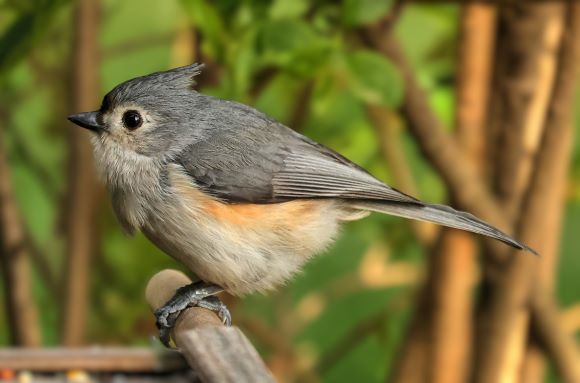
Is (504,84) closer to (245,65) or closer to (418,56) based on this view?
(245,65)

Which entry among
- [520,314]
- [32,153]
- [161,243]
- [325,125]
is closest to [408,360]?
[520,314]

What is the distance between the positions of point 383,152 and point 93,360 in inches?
46.8

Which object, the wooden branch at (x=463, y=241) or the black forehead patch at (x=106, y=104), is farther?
the wooden branch at (x=463, y=241)

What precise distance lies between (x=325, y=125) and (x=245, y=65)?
0.65 metres

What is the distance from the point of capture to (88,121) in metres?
1.39

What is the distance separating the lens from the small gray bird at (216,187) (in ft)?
4.51

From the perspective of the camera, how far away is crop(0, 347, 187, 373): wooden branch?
107 centimetres

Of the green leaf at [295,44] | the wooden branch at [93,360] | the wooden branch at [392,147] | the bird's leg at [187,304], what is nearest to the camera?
Answer: the wooden branch at [93,360]

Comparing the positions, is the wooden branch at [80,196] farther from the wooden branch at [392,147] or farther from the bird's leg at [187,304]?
the bird's leg at [187,304]

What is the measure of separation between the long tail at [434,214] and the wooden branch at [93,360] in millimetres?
442

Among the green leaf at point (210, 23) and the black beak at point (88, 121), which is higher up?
the green leaf at point (210, 23)

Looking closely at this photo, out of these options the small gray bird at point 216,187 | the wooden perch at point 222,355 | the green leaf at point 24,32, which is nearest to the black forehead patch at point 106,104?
the small gray bird at point 216,187

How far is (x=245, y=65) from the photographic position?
1689 mm

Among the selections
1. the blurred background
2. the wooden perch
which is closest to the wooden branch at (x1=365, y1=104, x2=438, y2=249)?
the blurred background
